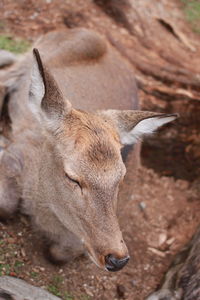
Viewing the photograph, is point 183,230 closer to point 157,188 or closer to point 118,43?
point 157,188

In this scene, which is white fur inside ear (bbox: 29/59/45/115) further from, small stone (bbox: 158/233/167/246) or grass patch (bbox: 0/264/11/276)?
small stone (bbox: 158/233/167/246)

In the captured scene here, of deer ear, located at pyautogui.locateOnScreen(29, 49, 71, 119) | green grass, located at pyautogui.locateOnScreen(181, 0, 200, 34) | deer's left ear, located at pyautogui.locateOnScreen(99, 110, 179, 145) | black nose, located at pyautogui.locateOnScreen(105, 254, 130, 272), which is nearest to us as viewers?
black nose, located at pyautogui.locateOnScreen(105, 254, 130, 272)

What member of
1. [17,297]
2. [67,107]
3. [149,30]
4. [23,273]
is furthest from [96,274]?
[149,30]

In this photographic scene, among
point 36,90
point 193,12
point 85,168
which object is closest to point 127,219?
point 85,168

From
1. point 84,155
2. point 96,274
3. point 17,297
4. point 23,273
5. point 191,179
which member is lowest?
point 191,179

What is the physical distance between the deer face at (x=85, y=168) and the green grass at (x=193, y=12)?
5.48 meters

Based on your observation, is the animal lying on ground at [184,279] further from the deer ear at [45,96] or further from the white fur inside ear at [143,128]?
the deer ear at [45,96]

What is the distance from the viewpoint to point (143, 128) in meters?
4.86

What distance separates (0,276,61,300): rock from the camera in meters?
4.14

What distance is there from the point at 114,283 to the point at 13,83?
8.95 feet

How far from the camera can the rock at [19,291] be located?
4.14m

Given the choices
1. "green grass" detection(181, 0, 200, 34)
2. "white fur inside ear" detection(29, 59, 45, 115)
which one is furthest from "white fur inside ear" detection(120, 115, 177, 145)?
"green grass" detection(181, 0, 200, 34)

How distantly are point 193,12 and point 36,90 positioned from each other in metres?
6.52

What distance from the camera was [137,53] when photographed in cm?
813
